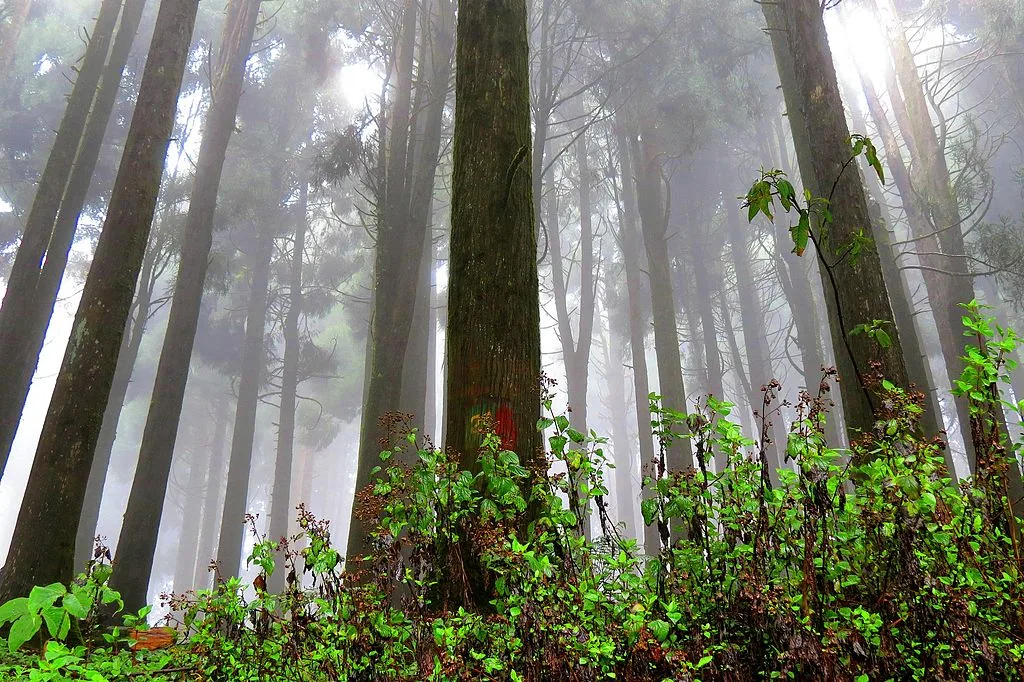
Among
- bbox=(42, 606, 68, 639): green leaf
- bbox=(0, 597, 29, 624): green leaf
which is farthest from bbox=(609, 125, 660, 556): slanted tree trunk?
bbox=(0, 597, 29, 624): green leaf

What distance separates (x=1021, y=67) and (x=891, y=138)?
25.8 feet

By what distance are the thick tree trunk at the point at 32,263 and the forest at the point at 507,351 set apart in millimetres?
45

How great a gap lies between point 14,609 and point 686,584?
2016 mm

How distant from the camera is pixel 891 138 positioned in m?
13.4

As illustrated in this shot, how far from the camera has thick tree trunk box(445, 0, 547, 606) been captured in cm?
325

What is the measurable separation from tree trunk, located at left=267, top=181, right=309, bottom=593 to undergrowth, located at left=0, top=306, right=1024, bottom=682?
14.2 metres

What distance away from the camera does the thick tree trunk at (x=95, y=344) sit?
15.0 ft

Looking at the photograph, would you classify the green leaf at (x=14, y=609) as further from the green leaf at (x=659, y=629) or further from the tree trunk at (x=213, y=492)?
the tree trunk at (x=213, y=492)

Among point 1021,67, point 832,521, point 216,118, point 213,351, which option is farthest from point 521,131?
point 1021,67

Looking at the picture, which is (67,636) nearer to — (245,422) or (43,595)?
(43,595)

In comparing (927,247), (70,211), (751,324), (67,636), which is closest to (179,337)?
(70,211)

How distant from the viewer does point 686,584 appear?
2367mm

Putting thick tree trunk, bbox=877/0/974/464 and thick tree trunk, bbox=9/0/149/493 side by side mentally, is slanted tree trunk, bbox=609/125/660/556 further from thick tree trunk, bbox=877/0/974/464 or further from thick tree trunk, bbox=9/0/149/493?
thick tree trunk, bbox=9/0/149/493

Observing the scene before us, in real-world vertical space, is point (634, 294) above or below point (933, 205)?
above
